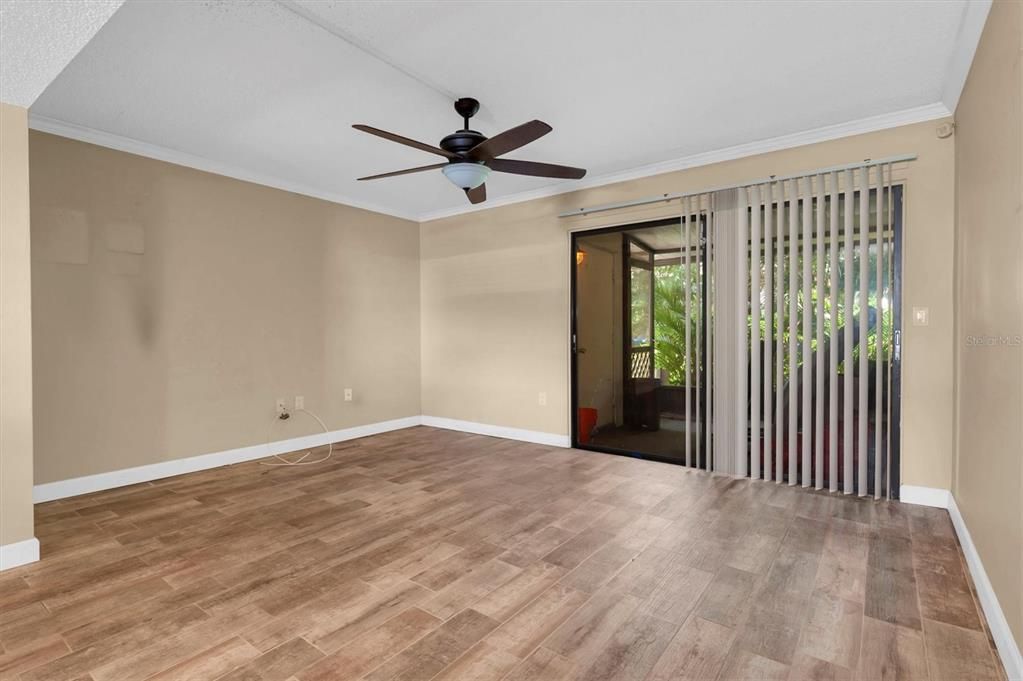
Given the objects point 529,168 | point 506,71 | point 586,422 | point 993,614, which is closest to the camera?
point 993,614

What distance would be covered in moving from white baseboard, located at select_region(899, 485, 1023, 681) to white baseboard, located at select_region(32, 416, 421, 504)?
4326 mm

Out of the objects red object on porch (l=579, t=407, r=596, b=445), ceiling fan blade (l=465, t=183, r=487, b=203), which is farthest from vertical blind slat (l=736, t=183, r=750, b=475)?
ceiling fan blade (l=465, t=183, r=487, b=203)

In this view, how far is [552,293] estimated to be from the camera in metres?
4.88

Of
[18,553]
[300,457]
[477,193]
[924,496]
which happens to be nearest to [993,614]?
[924,496]

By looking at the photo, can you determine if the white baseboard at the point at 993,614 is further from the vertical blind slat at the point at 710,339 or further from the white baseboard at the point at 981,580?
the vertical blind slat at the point at 710,339

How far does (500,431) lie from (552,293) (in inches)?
62.2

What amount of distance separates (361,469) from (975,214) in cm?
420

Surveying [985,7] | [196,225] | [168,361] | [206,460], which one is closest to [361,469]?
[206,460]

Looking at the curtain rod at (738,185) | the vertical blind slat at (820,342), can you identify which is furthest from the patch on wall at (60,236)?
the vertical blind slat at (820,342)

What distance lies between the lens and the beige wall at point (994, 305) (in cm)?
161

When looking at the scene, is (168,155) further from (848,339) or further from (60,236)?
(848,339)

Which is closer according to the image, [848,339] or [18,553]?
[18,553]

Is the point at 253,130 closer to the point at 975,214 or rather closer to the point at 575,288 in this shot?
the point at 575,288

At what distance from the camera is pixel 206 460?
4.04 m
